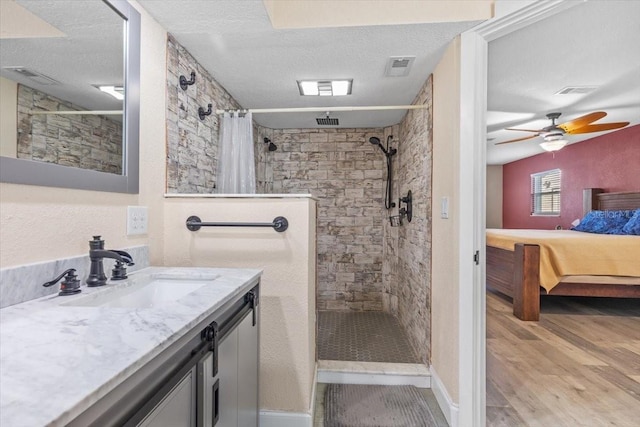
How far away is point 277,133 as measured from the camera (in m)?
3.86

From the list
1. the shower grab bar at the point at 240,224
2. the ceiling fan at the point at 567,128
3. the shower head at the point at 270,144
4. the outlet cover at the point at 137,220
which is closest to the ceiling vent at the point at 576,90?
the ceiling fan at the point at 567,128

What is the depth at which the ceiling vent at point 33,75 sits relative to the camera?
3.08ft

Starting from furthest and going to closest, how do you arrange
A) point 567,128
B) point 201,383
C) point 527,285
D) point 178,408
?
point 567,128
point 527,285
point 201,383
point 178,408

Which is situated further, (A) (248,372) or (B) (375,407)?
(B) (375,407)

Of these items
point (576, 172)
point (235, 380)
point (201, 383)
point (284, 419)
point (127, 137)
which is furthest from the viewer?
point (576, 172)

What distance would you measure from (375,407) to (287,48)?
7.44 ft

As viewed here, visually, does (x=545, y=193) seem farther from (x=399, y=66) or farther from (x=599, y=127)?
(x=399, y=66)

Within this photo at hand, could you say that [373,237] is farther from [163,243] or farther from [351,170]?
[163,243]

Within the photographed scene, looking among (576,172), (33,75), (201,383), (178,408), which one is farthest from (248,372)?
(576,172)

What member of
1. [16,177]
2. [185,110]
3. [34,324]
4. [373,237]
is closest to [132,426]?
[34,324]

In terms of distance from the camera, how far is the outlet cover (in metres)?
1.42

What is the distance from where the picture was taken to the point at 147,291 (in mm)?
1242

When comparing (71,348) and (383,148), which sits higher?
(383,148)

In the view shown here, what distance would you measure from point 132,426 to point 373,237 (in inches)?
132
